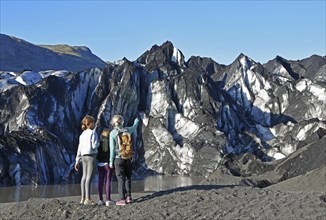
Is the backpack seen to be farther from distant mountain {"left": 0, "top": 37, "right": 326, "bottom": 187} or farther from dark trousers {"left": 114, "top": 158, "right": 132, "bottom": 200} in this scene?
distant mountain {"left": 0, "top": 37, "right": 326, "bottom": 187}

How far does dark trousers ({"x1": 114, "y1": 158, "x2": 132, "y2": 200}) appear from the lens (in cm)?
1061

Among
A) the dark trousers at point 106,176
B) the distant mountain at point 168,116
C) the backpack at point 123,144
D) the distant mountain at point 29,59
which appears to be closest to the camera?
the backpack at point 123,144

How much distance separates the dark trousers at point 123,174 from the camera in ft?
34.8

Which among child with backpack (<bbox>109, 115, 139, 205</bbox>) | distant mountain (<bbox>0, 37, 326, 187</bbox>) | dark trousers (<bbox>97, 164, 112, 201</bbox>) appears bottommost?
dark trousers (<bbox>97, 164, 112, 201</bbox>)

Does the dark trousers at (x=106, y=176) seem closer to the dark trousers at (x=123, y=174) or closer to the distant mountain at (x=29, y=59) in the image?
the dark trousers at (x=123, y=174)

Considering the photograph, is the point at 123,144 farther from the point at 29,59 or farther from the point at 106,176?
the point at 29,59

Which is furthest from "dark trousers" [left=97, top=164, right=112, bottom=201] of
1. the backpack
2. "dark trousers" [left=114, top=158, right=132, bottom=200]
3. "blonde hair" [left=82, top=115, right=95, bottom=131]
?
"blonde hair" [left=82, top=115, right=95, bottom=131]

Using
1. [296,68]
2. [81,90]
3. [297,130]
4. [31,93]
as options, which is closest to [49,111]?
[31,93]

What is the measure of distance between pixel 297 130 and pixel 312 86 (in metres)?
9.55

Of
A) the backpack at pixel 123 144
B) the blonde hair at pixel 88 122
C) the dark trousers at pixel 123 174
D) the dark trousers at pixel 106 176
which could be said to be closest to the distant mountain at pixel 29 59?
the dark trousers at pixel 106 176

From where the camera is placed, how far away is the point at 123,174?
35.2ft

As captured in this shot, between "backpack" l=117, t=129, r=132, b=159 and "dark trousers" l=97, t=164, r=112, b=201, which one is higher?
"backpack" l=117, t=129, r=132, b=159

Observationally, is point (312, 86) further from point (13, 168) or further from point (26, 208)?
point (26, 208)

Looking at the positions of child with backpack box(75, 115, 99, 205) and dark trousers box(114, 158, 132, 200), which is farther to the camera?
dark trousers box(114, 158, 132, 200)
